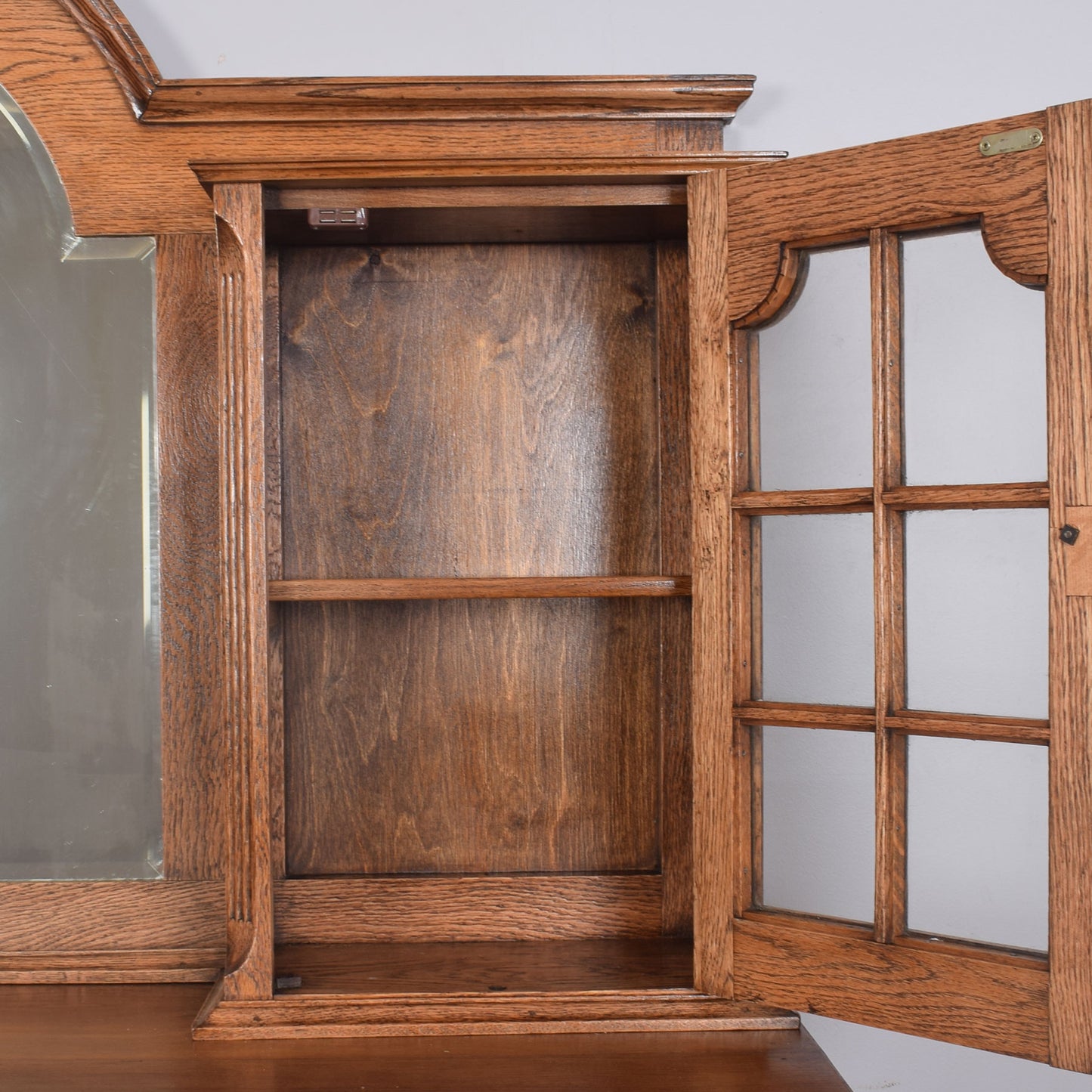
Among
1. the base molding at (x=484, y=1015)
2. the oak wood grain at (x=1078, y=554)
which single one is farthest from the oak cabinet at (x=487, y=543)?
the oak wood grain at (x=1078, y=554)

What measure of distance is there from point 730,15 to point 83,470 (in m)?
1.19

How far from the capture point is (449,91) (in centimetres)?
141

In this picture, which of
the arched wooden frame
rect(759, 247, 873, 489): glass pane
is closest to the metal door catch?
the arched wooden frame

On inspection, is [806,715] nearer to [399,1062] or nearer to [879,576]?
[879,576]

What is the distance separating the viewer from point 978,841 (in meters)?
1.17

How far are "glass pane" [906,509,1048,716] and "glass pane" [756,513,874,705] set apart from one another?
5 centimetres

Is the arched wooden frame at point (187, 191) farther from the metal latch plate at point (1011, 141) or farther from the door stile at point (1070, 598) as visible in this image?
the door stile at point (1070, 598)

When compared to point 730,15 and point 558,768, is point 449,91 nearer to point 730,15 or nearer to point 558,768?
→ point 730,15

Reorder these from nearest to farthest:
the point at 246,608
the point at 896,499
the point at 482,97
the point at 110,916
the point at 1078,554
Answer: the point at 1078,554 < the point at 896,499 < the point at 246,608 < the point at 482,97 < the point at 110,916

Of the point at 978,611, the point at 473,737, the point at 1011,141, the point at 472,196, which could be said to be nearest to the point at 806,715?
the point at 978,611

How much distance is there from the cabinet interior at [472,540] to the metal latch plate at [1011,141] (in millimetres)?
541

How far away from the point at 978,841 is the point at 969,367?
0.54 m

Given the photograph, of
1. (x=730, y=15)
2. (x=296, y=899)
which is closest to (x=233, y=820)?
(x=296, y=899)

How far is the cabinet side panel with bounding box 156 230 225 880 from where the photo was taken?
1512 mm
